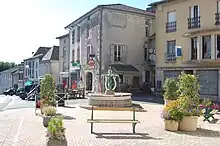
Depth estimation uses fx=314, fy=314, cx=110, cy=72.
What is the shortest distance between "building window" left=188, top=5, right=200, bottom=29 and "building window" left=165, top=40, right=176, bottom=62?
7.99ft

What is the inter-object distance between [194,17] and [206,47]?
9.62 ft

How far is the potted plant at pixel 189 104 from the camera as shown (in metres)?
10.6

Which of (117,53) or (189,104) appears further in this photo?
(117,53)

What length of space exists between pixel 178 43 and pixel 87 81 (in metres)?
12.5

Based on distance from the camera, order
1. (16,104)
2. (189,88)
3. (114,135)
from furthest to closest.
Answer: (16,104) → (189,88) → (114,135)

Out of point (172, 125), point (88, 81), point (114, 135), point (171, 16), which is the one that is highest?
point (171, 16)

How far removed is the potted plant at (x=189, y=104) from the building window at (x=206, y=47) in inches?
576

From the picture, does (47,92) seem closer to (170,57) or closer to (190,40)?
(190,40)

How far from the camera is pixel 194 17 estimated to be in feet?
88.0

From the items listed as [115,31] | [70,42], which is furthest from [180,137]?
[70,42]

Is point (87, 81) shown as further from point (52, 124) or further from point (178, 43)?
point (52, 124)

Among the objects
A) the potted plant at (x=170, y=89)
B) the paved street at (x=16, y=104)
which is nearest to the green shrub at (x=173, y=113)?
the potted plant at (x=170, y=89)

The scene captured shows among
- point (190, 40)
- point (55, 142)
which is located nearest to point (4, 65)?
point (190, 40)

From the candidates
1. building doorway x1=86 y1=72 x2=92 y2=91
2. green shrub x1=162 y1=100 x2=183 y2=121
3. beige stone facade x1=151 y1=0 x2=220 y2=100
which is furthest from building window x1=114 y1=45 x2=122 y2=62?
green shrub x1=162 y1=100 x2=183 y2=121
